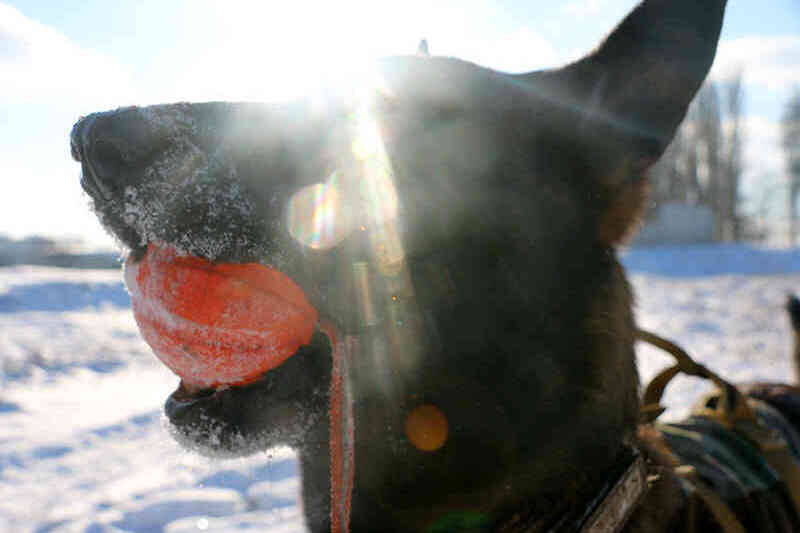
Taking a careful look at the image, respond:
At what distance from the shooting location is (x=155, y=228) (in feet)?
4.04

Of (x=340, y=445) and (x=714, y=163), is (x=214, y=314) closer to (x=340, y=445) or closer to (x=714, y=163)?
(x=340, y=445)

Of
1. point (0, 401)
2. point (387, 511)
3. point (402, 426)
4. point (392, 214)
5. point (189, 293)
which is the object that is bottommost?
point (0, 401)

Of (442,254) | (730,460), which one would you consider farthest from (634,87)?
(730,460)

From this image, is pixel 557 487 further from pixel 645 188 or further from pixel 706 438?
pixel 706 438

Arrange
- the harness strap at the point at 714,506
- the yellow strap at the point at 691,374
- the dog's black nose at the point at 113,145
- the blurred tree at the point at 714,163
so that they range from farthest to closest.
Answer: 1. the blurred tree at the point at 714,163
2. the yellow strap at the point at 691,374
3. the harness strap at the point at 714,506
4. the dog's black nose at the point at 113,145

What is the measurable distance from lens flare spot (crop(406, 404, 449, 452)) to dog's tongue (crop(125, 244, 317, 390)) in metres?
0.37

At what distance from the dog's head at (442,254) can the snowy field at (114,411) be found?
343 millimetres

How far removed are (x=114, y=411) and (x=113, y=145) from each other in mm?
3782

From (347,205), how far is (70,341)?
219 inches

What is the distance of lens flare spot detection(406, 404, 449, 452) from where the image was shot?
144 cm

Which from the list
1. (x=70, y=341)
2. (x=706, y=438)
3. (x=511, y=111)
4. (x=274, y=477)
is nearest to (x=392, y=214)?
(x=511, y=111)

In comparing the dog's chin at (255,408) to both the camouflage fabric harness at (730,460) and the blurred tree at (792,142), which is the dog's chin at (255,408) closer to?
the camouflage fabric harness at (730,460)

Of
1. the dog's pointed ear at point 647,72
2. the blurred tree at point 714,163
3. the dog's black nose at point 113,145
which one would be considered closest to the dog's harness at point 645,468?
the dog's black nose at point 113,145

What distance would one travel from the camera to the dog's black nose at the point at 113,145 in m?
1.15
